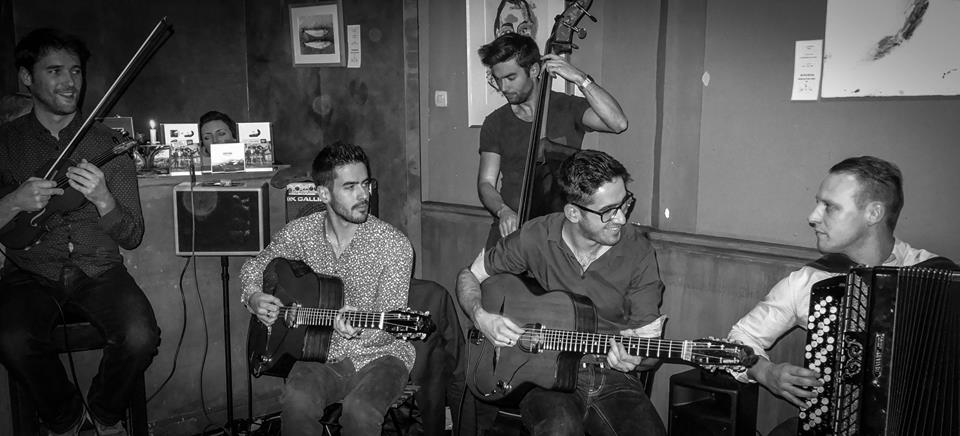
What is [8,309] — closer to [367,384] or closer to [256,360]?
[256,360]

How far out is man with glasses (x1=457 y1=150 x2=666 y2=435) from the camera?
8.12 feet

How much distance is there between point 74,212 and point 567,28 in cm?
228

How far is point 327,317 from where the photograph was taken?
288cm

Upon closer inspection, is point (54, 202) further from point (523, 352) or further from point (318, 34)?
point (318, 34)

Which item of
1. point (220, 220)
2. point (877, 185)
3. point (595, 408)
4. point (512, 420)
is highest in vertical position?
point (877, 185)

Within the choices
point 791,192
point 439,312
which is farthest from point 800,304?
point 439,312

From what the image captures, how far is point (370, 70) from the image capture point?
4770 mm

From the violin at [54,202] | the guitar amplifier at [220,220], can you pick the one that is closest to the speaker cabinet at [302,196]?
the guitar amplifier at [220,220]

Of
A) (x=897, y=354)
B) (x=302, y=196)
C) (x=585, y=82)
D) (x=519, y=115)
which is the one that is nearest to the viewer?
(x=897, y=354)

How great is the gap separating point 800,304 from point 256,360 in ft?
6.76

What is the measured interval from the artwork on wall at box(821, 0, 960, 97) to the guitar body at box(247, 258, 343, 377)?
2.12m

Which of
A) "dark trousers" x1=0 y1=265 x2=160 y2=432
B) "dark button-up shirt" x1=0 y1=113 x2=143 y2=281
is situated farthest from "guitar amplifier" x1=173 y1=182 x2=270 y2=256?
"dark trousers" x1=0 y1=265 x2=160 y2=432

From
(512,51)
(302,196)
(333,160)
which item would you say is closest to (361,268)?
(333,160)

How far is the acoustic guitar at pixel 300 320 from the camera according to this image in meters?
2.89
